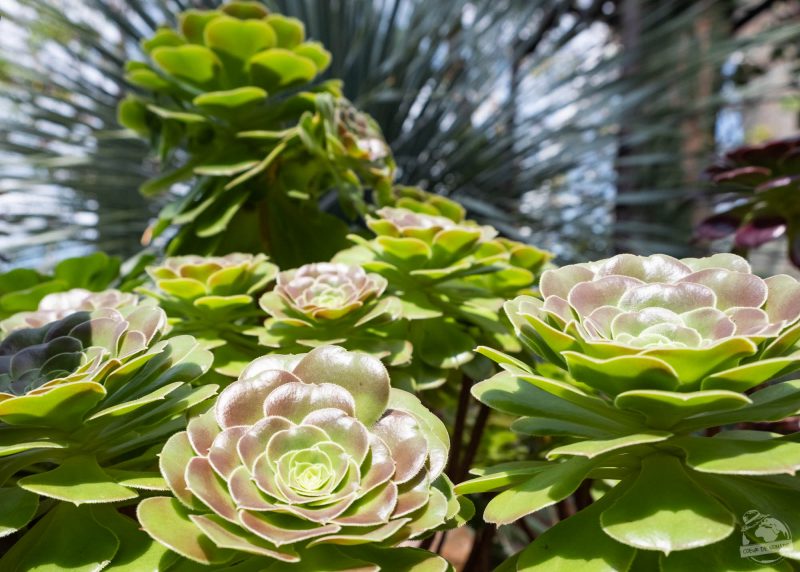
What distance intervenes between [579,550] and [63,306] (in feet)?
1.33

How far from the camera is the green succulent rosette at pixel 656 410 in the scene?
10.5 inches

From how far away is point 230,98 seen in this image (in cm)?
57

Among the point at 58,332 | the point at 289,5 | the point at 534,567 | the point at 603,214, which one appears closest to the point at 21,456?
the point at 58,332

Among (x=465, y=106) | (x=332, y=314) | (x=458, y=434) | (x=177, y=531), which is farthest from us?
(x=465, y=106)

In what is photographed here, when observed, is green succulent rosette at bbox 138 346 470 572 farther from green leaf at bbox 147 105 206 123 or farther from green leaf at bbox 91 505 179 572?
green leaf at bbox 147 105 206 123

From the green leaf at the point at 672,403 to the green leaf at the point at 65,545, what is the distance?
0.24 m

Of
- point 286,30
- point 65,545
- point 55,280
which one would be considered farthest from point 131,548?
point 286,30

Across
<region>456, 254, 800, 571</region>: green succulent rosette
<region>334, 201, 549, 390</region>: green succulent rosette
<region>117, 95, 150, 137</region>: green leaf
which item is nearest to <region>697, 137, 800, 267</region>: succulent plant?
<region>334, 201, 549, 390</region>: green succulent rosette

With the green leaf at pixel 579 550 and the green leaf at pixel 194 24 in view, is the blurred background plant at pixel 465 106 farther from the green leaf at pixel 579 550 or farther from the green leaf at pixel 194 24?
the green leaf at pixel 579 550

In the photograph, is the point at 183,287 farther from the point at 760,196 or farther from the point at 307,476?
the point at 760,196

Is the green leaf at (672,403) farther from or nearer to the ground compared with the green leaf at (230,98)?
nearer to the ground

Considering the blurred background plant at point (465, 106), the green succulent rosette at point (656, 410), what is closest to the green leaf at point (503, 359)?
the green succulent rosette at point (656, 410)

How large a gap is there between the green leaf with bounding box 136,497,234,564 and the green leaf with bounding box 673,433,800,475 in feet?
Answer: 0.66

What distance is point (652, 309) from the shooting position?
1.00 ft
